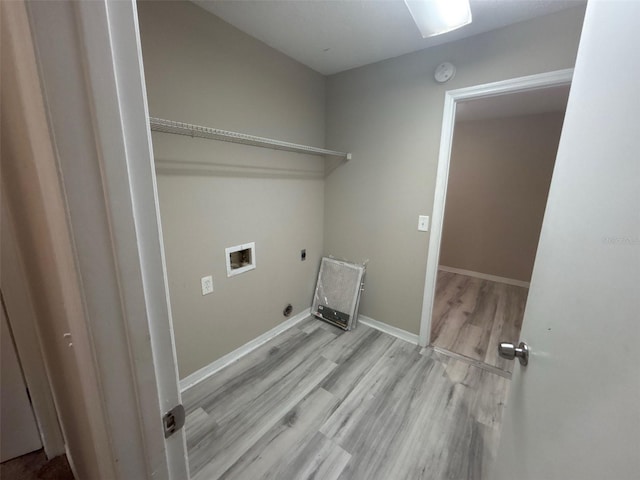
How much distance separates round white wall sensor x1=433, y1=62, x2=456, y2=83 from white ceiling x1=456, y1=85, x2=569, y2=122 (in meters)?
0.70

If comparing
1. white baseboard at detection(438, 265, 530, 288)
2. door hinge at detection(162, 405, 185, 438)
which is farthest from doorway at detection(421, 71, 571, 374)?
door hinge at detection(162, 405, 185, 438)

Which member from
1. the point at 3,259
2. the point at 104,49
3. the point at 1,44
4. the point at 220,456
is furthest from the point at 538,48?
the point at 220,456

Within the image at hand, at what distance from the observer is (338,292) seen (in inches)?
106

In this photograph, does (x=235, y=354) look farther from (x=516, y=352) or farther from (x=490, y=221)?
(x=490, y=221)

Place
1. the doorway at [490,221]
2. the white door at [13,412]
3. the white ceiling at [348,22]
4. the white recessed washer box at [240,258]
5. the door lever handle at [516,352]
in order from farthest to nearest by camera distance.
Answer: the doorway at [490,221] → the white recessed washer box at [240,258] → the white ceiling at [348,22] → the white door at [13,412] → the door lever handle at [516,352]

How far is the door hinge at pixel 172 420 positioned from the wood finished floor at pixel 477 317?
2.33m

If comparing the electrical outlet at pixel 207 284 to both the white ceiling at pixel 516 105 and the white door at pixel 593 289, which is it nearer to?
the white door at pixel 593 289

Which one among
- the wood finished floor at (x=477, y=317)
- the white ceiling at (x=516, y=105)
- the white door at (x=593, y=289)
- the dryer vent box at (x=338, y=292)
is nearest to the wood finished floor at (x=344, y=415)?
the wood finished floor at (x=477, y=317)

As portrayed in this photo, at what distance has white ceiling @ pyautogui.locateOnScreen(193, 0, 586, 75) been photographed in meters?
1.48

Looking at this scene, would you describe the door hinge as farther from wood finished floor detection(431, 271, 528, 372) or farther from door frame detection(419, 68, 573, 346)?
wood finished floor detection(431, 271, 528, 372)

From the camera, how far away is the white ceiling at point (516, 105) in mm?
2636

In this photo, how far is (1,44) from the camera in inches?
14.6

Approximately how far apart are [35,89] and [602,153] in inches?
37.2

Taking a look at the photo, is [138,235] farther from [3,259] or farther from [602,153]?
[3,259]
